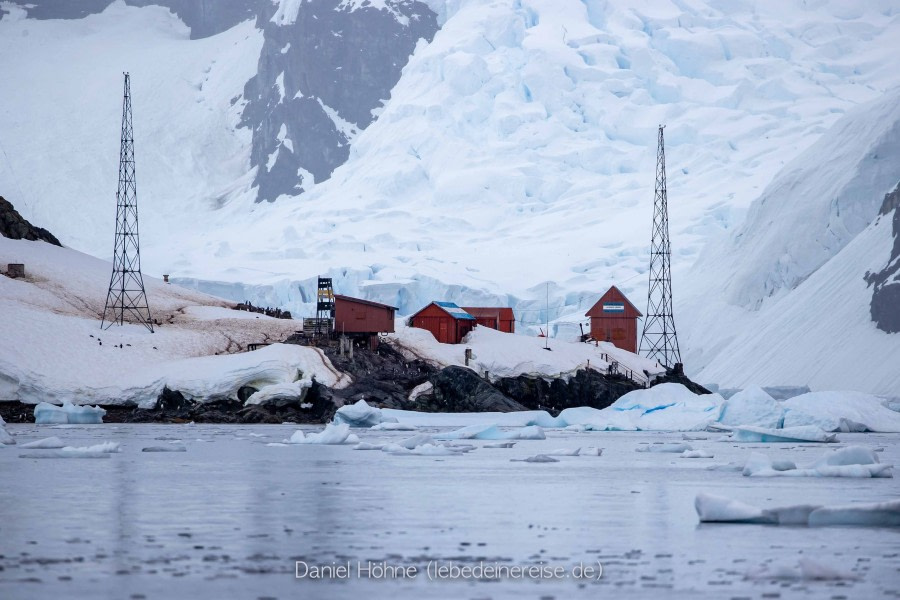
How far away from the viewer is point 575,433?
3944cm

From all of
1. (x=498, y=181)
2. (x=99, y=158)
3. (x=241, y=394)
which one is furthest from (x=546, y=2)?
(x=241, y=394)

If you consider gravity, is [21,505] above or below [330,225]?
below

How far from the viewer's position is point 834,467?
1788 centimetres

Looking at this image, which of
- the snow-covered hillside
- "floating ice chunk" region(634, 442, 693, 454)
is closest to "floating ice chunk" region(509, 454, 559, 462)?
"floating ice chunk" region(634, 442, 693, 454)

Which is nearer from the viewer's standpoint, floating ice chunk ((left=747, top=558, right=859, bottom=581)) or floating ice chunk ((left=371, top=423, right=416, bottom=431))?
floating ice chunk ((left=747, top=558, right=859, bottom=581))

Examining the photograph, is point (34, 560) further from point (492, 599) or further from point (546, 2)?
point (546, 2)

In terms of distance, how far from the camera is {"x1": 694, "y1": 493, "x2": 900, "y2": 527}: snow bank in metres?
11.8

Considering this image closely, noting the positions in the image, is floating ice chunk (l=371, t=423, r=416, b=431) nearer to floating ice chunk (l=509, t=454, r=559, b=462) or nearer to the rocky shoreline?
the rocky shoreline

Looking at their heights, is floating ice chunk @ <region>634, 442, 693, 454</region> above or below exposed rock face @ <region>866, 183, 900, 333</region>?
below

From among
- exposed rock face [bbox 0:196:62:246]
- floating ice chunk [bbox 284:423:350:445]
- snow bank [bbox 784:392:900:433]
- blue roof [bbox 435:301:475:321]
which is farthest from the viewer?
exposed rock face [bbox 0:196:62:246]

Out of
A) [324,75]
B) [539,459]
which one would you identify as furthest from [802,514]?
[324,75]

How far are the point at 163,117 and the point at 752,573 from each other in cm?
14621

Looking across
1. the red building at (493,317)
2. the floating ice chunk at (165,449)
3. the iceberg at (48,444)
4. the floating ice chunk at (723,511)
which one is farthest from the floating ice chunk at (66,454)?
the red building at (493,317)

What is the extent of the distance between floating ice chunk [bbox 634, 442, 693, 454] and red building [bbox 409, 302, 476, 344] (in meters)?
30.5
